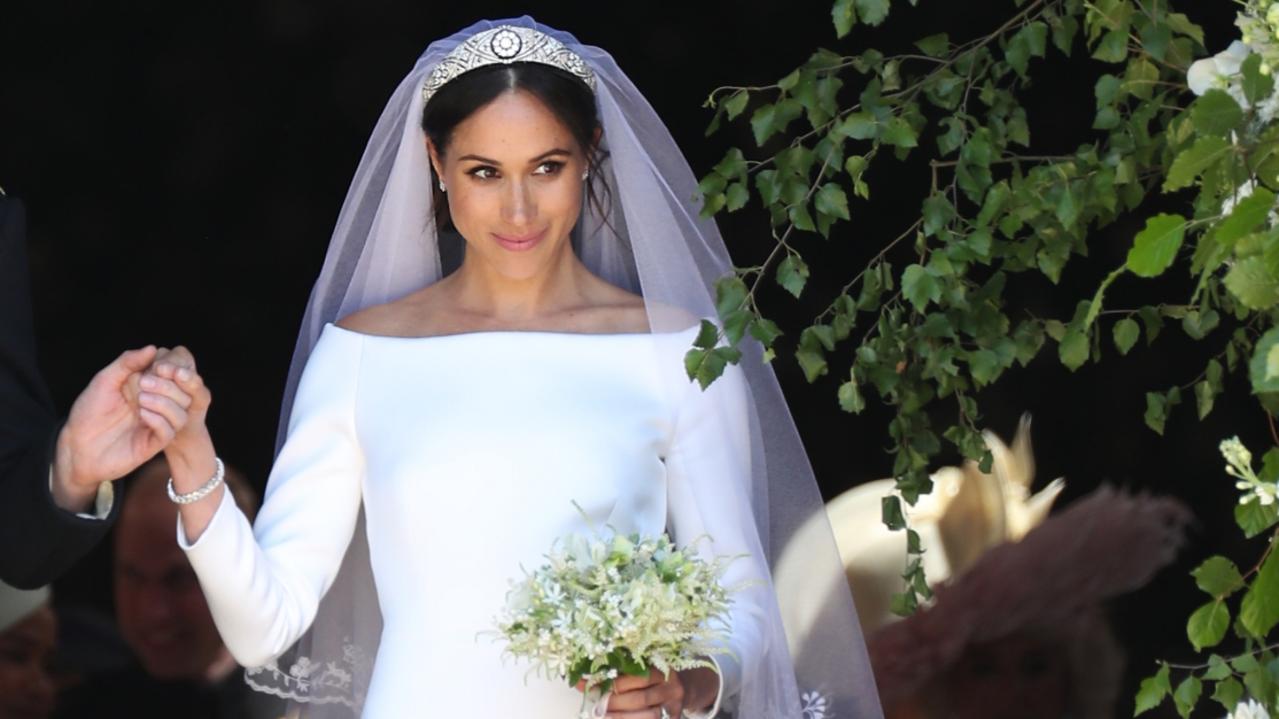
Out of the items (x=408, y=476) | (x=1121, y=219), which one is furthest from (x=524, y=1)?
(x=408, y=476)

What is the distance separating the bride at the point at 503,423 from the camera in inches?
130

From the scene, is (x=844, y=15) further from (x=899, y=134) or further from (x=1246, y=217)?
(x=1246, y=217)

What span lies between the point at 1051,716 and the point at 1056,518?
1.56 ft

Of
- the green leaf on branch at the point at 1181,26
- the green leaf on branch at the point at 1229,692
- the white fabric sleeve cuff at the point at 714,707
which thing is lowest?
the green leaf on branch at the point at 1229,692

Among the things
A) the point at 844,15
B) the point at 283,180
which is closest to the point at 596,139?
the point at 844,15

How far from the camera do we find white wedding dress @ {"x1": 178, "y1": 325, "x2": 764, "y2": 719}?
3301 millimetres

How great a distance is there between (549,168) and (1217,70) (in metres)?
1.16

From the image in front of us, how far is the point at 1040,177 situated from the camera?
9.99 feet

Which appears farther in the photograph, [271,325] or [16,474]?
[271,325]

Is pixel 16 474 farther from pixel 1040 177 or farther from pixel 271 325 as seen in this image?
pixel 271 325

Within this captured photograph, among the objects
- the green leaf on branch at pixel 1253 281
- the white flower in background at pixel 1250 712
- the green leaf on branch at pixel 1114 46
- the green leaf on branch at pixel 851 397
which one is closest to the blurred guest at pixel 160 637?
the green leaf on branch at pixel 851 397

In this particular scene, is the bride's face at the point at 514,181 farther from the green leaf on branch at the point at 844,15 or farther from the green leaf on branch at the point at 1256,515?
the green leaf on branch at the point at 1256,515

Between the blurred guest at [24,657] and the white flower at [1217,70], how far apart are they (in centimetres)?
310

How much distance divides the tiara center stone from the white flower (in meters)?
1.19
